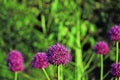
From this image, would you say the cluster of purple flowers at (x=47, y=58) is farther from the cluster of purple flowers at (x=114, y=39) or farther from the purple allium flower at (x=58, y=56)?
the cluster of purple flowers at (x=114, y=39)

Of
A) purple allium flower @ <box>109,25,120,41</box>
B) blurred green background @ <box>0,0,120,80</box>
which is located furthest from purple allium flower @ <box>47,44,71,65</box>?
blurred green background @ <box>0,0,120,80</box>

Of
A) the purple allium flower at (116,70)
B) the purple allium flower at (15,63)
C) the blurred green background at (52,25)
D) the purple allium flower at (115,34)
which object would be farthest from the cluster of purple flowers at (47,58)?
the blurred green background at (52,25)

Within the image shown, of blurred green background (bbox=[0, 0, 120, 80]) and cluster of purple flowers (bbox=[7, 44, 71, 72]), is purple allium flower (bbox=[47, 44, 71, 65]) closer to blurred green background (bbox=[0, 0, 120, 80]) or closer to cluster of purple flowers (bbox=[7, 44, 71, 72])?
cluster of purple flowers (bbox=[7, 44, 71, 72])

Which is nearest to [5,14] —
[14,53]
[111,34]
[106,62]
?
[106,62]

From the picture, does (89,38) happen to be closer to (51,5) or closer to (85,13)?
(85,13)

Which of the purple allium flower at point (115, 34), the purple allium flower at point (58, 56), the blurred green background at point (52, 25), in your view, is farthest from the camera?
the blurred green background at point (52, 25)
